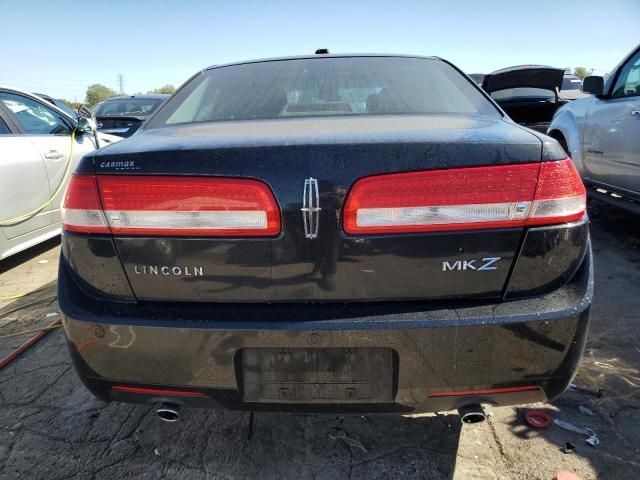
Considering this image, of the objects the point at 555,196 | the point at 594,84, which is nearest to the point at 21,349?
the point at 555,196

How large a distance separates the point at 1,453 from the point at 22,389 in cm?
51

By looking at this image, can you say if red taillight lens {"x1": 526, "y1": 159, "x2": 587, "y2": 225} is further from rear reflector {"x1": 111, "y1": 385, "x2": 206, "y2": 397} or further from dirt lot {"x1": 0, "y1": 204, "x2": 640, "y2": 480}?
rear reflector {"x1": 111, "y1": 385, "x2": 206, "y2": 397}

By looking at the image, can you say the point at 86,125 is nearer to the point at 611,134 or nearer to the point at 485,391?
the point at 485,391

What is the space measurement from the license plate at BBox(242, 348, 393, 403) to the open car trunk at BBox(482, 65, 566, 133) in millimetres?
5015

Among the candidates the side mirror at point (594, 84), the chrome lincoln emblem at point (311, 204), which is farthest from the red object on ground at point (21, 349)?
the side mirror at point (594, 84)

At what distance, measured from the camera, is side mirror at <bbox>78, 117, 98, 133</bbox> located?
4.18 metres

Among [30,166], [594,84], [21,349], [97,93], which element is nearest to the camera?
[21,349]

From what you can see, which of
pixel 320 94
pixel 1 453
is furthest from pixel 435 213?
pixel 1 453

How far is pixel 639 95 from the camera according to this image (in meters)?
3.82

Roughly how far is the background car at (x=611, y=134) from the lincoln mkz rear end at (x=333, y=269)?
3010 millimetres

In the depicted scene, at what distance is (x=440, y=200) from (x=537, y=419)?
1.33 m

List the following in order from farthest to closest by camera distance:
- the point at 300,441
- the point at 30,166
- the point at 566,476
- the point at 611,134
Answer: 1. the point at 611,134
2. the point at 30,166
3. the point at 300,441
4. the point at 566,476

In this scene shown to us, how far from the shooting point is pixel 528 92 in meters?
6.37

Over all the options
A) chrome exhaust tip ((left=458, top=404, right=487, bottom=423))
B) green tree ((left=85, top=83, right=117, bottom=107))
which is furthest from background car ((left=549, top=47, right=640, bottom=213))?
green tree ((left=85, top=83, right=117, bottom=107))
